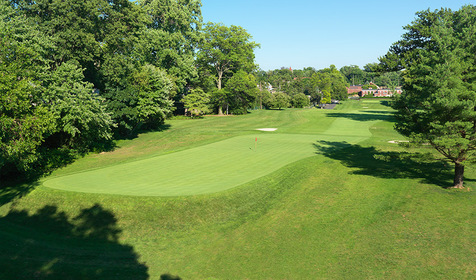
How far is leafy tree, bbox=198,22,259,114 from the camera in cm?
7138

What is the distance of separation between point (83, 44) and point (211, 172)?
22122mm

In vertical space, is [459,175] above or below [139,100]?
below

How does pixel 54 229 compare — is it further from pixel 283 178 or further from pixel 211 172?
pixel 283 178

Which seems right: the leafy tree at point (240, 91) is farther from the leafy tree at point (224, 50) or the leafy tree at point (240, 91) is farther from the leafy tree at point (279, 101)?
the leafy tree at point (279, 101)

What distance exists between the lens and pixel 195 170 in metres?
22.6

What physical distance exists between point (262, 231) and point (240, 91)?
198ft

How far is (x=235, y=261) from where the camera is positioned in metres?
12.2

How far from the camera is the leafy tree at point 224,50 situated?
71.4m

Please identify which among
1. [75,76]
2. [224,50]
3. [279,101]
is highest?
[224,50]

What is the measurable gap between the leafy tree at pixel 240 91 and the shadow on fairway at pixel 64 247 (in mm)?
56580

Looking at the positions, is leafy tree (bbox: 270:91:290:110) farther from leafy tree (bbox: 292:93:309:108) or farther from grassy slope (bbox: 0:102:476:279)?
grassy slope (bbox: 0:102:476:279)

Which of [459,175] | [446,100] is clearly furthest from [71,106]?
[459,175]

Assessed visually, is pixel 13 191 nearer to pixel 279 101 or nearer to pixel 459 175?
pixel 459 175

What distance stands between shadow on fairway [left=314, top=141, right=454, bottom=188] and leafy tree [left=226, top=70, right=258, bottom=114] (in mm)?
42617
